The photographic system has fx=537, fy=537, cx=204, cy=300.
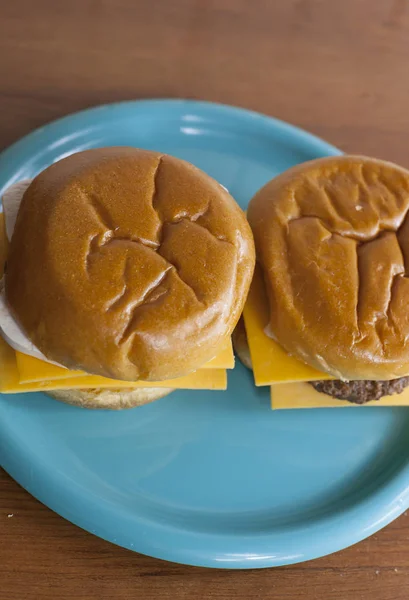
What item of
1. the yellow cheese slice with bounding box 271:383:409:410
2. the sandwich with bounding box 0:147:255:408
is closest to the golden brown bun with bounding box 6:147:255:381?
Result: the sandwich with bounding box 0:147:255:408

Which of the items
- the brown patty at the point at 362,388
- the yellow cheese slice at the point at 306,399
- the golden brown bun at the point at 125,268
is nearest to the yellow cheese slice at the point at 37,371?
the golden brown bun at the point at 125,268

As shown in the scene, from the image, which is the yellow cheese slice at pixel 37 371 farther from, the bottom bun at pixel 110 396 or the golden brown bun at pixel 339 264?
the golden brown bun at pixel 339 264

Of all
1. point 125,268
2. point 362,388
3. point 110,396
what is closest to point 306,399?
point 362,388

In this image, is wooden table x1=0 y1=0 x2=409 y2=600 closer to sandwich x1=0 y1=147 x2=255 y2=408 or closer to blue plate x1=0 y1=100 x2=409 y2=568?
blue plate x1=0 y1=100 x2=409 y2=568

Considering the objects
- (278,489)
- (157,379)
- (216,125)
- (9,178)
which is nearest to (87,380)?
(157,379)

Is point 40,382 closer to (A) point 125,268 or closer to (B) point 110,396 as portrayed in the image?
(B) point 110,396

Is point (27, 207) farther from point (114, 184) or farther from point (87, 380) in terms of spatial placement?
point (87, 380)
